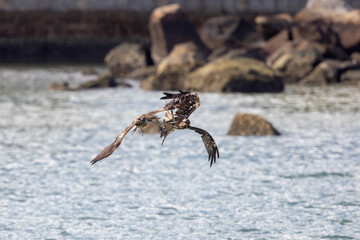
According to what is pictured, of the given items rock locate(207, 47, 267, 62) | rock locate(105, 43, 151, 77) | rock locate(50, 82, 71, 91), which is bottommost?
rock locate(50, 82, 71, 91)

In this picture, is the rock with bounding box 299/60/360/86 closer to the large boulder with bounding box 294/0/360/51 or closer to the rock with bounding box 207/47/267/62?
the rock with bounding box 207/47/267/62

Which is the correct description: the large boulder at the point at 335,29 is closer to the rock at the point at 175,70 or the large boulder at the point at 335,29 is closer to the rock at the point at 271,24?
the rock at the point at 271,24

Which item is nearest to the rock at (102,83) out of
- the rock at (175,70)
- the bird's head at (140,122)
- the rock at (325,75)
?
the rock at (175,70)

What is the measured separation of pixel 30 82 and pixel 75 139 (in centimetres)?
888

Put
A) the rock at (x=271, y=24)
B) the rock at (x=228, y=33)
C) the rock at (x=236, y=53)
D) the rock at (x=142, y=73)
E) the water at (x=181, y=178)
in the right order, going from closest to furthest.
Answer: the water at (x=181, y=178)
the rock at (x=236, y=53)
the rock at (x=142, y=73)
the rock at (x=271, y=24)
the rock at (x=228, y=33)

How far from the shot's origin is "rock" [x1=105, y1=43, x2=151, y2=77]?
2244cm

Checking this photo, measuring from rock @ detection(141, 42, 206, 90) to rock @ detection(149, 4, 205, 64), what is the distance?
418 centimetres

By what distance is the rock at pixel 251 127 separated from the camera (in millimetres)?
11328

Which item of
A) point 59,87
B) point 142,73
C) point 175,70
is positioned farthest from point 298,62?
point 59,87

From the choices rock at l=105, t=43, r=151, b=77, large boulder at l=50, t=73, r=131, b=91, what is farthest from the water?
rock at l=105, t=43, r=151, b=77

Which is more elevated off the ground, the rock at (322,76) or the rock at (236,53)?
the rock at (236,53)

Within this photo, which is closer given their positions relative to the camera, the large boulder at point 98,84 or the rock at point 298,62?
the large boulder at point 98,84

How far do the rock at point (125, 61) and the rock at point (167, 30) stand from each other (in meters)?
0.74

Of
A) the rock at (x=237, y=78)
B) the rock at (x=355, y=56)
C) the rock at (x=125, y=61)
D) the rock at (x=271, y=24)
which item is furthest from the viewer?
the rock at (x=271, y=24)
